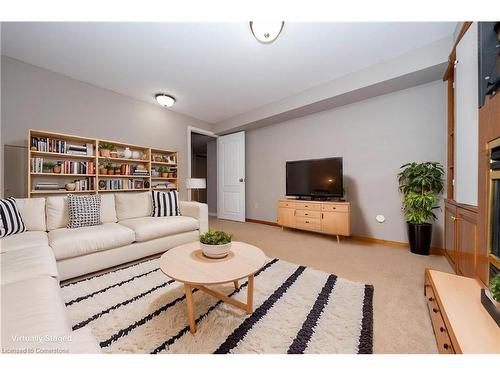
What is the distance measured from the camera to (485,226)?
3.95 feet

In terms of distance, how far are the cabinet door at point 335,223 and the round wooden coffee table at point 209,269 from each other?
72.8 inches

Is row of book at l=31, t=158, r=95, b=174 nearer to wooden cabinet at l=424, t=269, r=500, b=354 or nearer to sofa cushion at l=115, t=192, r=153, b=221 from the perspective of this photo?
sofa cushion at l=115, t=192, r=153, b=221

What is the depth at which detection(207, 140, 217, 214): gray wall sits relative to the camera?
558 centimetres

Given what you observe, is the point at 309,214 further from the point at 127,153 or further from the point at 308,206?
the point at 127,153

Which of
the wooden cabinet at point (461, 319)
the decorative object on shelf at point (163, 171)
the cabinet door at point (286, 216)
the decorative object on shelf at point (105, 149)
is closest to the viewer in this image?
the wooden cabinet at point (461, 319)

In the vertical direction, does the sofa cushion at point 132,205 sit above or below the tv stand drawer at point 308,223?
above

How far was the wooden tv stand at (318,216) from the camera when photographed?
9.23ft

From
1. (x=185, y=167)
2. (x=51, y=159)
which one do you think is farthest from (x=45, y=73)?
(x=185, y=167)

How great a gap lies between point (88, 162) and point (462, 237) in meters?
4.37

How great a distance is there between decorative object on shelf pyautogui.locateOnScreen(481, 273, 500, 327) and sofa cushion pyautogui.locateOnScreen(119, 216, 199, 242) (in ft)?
8.40

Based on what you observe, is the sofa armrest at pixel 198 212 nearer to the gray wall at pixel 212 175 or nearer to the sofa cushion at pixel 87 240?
the sofa cushion at pixel 87 240

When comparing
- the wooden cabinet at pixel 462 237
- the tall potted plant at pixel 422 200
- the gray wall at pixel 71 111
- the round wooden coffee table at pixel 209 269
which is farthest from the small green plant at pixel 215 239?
the gray wall at pixel 71 111

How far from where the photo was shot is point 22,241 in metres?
1.56

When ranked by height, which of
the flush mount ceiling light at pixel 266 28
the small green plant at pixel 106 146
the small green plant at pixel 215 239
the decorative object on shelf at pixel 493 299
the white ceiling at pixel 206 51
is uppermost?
the white ceiling at pixel 206 51
